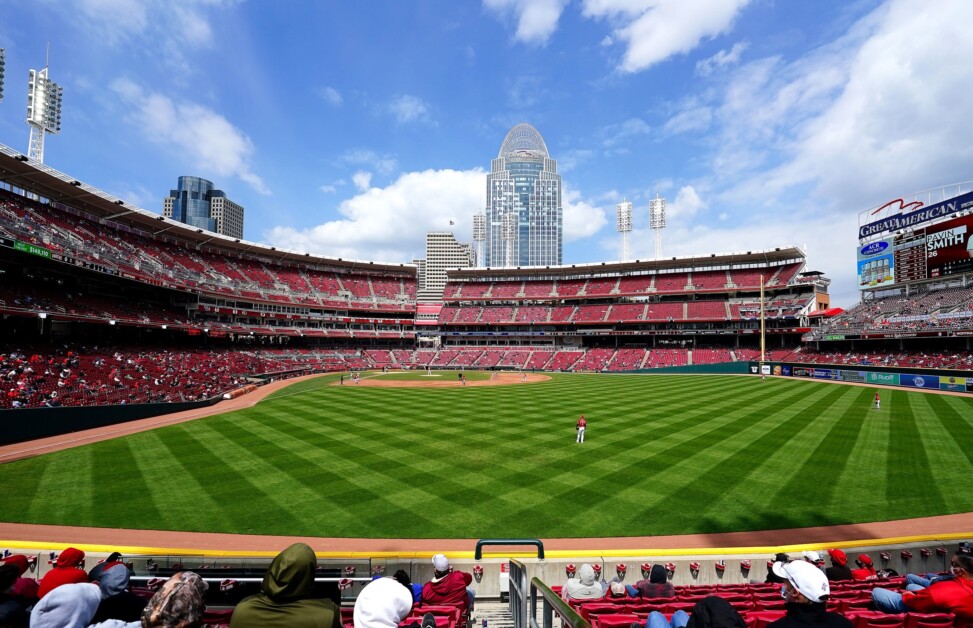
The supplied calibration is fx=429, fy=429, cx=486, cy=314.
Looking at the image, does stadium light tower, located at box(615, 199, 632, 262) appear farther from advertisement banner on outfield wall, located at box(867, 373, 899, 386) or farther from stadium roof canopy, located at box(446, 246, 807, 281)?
advertisement banner on outfield wall, located at box(867, 373, 899, 386)

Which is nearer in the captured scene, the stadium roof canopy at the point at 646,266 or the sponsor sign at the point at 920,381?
the sponsor sign at the point at 920,381

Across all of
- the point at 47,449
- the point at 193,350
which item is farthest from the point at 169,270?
the point at 47,449

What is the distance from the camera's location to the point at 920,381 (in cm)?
3725

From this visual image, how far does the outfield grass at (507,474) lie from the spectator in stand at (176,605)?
28.4 feet

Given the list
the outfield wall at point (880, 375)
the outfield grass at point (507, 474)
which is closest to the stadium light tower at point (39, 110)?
the outfield grass at point (507, 474)

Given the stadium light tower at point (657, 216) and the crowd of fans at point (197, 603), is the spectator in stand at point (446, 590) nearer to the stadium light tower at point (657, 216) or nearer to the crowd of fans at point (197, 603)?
the crowd of fans at point (197, 603)

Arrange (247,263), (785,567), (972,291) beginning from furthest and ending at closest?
(247,263), (972,291), (785,567)

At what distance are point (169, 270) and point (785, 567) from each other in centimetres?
5988

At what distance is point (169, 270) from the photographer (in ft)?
160

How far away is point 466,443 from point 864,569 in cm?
1351

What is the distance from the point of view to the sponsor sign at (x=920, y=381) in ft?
119

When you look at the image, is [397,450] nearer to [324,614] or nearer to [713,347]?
[324,614]

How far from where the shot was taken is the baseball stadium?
792 centimetres

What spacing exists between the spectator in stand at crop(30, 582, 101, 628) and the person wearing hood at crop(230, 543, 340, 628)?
1972 mm
